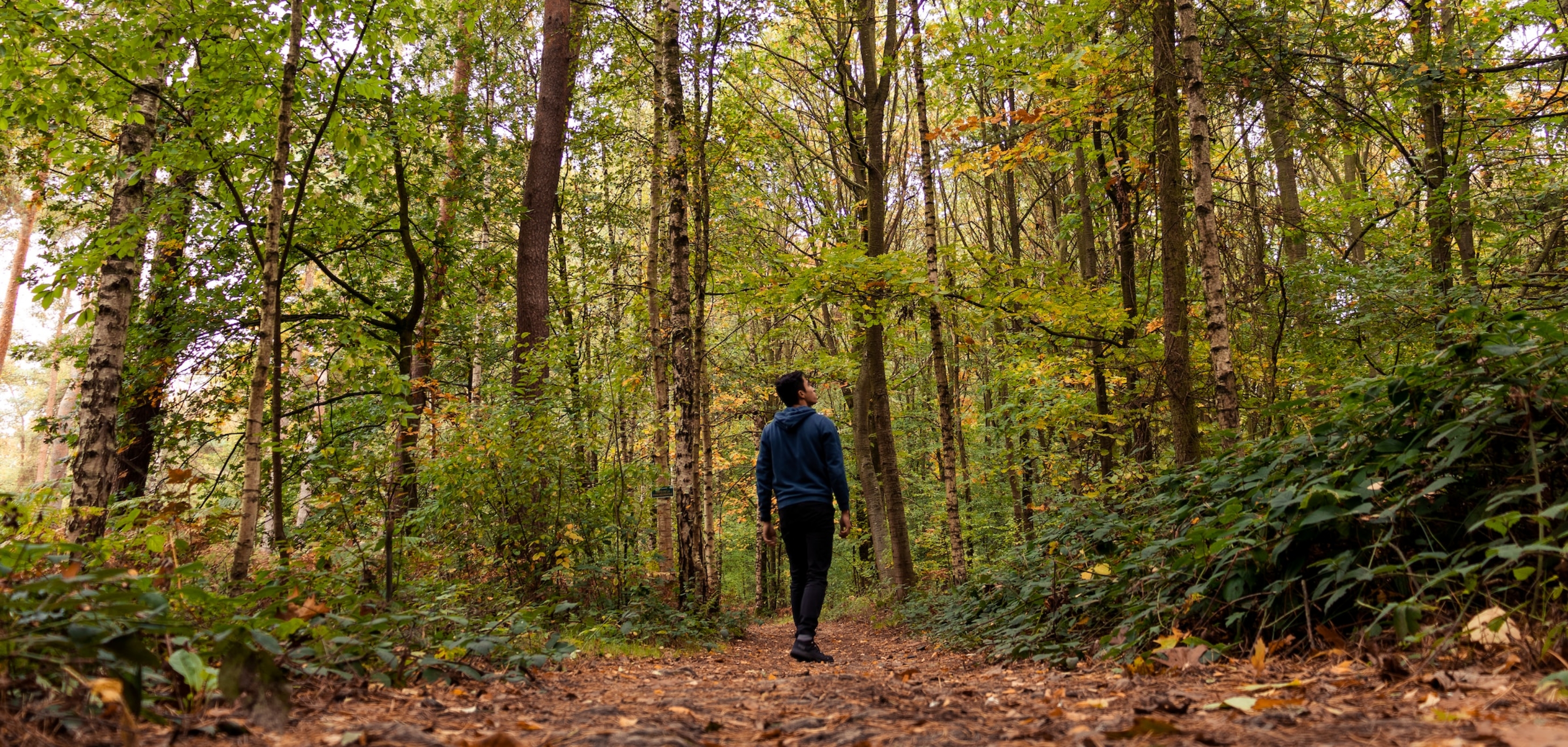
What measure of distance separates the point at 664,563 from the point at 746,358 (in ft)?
34.8

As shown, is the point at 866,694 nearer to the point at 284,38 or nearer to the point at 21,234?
the point at 284,38

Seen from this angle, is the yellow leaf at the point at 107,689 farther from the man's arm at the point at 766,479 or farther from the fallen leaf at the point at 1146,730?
the man's arm at the point at 766,479

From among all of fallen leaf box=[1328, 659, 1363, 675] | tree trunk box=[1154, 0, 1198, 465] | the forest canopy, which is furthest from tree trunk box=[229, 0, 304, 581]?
tree trunk box=[1154, 0, 1198, 465]

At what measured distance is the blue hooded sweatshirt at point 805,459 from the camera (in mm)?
6137

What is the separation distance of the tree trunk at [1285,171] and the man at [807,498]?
18.1 ft

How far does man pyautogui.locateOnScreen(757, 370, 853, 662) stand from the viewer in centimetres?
612

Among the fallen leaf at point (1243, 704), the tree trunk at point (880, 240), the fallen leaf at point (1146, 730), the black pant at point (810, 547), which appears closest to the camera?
the fallen leaf at point (1146, 730)

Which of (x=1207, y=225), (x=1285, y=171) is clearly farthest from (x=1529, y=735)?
(x=1285, y=171)

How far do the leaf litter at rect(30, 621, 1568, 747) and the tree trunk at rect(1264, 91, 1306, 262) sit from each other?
6.20m

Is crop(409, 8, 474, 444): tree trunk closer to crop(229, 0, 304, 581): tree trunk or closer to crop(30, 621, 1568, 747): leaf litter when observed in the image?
crop(229, 0, 304, 581): tree trunk

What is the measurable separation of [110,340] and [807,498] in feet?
23.4

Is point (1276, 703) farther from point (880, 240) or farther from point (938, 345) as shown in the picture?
point (880, 240)

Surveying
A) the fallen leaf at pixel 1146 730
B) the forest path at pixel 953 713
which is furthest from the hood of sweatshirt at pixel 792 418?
the fallen leaf at pixel 1146 730

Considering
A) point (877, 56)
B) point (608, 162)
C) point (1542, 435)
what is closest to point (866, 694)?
point (1542, 435)
